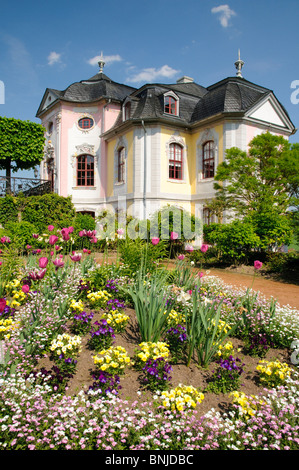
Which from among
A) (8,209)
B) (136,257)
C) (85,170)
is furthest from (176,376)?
(85,170)

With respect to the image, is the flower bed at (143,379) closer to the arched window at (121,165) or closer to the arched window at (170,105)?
the arched window at (121,165)

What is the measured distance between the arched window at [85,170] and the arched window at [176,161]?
5274 mm

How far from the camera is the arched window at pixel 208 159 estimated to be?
1720 cm

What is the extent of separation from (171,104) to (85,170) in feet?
21.1

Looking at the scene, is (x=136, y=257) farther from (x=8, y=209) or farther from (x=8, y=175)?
(x=8, y=175)

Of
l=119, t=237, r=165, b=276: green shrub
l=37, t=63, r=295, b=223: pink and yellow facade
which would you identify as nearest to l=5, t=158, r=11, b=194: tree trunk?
l=37, t=63, r=295, b=223: pink and yellow facade

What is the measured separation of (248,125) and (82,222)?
939cm

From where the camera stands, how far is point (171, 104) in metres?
17.7

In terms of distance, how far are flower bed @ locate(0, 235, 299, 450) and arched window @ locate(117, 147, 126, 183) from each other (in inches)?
570

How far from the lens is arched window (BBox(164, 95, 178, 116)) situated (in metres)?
17.5

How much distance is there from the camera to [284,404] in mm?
2680

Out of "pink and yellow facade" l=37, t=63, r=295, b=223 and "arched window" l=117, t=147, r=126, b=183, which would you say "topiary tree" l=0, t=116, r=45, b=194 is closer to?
"pink and yellow facade" l=37, t=63, r=295, b=223

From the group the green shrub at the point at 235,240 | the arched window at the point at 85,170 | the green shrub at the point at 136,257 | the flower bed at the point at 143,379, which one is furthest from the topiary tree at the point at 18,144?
the flower bed at the point at 143,379

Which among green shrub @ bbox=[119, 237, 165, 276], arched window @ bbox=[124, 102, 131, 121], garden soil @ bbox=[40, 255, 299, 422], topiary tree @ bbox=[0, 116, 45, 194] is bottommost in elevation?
garden soil @ bbox=[40, 255, 299, 422]
